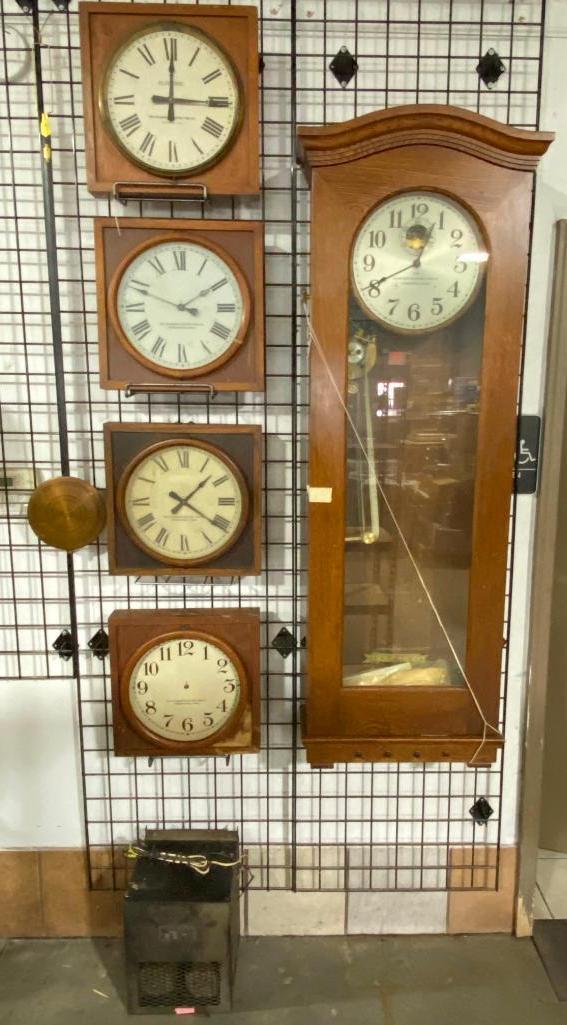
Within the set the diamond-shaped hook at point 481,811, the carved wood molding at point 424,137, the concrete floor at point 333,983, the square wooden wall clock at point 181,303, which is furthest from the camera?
the diamond-shaped hook at point 481,811

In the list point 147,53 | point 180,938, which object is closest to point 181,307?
point 147,53

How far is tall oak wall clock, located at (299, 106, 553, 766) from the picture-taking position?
3.66 ft

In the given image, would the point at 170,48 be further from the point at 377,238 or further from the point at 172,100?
the point at 377,238

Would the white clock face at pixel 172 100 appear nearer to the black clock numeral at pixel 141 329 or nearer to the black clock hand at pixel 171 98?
the black clock hand at pixel 171 98

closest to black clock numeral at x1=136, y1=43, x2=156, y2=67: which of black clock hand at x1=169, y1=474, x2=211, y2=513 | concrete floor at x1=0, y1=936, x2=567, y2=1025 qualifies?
black clock hand at x1=169, y1=474, x2=211, y2=513

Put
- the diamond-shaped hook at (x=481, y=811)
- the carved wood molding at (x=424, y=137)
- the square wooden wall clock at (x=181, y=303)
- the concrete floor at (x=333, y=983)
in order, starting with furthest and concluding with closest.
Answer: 1. the diamond-shaped hook at (x=481, y=811)
2. the concrete floor at (x=333, y=983)
3. the square wooden wall clock at (x=181, y=303)
4. the carved wood molding at (x=424, y=137)

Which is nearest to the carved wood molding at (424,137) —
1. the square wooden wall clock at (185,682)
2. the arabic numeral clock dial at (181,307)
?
the arabic numeral clock dial at (181,307)

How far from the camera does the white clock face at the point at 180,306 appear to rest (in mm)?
1217

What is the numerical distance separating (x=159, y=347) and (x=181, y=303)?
0.30 ft

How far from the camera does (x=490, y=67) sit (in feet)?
4.13

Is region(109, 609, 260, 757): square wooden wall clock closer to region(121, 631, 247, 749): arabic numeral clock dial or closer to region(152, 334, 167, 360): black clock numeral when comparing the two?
region(121, 631, 247, 749): arabic numeral clock dial

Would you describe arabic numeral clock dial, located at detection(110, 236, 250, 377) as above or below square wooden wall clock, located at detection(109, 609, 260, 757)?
above

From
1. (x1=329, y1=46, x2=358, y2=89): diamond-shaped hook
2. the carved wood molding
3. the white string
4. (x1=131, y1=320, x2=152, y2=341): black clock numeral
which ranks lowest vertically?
the white string

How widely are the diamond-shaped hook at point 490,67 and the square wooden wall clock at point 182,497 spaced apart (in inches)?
31.9
